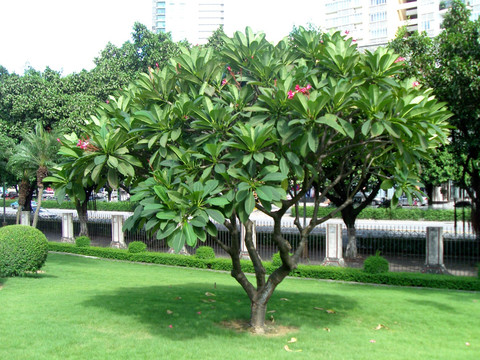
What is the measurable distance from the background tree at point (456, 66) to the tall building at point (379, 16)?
61184mm

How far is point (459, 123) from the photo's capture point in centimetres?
1572

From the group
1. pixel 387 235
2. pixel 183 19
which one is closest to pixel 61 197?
pixel 387 235

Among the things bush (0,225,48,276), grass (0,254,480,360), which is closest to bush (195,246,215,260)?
grass (0,254,480,360)

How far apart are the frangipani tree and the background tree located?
8247 mm

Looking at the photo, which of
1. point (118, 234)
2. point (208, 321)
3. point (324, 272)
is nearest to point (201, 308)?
point (208, 321)

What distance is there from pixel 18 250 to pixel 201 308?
18.4 feet

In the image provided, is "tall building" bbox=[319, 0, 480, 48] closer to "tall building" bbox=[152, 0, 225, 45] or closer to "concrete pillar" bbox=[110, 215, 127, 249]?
"tall building" bbox=[152, 0, 225, 45]

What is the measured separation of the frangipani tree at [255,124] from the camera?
5906 millimetres

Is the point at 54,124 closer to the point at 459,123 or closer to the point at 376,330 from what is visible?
the point at 459,123

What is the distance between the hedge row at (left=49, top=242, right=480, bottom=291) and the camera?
13.8 meters

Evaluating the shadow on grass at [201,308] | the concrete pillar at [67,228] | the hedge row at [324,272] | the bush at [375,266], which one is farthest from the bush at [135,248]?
the bush at [375,266]

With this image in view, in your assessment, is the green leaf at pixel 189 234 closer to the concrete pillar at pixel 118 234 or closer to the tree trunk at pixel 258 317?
the tree trunk at pixel 258 317

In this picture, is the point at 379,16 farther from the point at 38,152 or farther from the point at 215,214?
the point at 215,214

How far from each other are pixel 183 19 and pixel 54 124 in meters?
122
